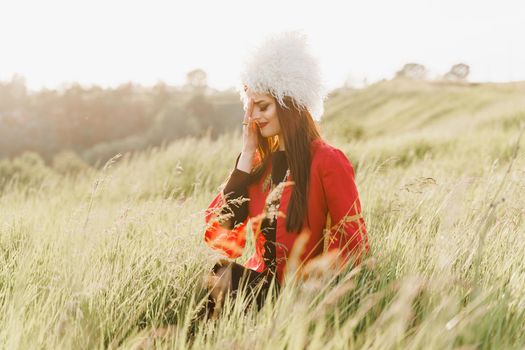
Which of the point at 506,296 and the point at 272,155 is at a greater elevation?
the point at 272,155

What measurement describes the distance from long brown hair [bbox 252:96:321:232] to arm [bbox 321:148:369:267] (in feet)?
0.39

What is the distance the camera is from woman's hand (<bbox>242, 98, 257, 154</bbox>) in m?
3.09

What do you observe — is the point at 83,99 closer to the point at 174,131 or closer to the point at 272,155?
the point at 174,131

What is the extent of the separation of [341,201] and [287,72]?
2.42ft

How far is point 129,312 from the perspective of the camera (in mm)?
2248

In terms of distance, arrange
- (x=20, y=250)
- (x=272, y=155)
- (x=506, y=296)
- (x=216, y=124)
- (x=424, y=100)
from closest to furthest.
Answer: (x=506, y=296)
(x=20, y=250)
(x=272, y=155)
(x=424, y=100)
(x=216, y=124)

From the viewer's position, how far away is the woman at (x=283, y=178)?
270 centimetres

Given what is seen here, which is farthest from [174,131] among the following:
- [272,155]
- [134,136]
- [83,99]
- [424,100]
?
[272,155]

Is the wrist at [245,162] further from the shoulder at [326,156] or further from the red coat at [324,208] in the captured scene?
the shoulder at [326,156]

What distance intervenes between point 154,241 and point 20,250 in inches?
26.1

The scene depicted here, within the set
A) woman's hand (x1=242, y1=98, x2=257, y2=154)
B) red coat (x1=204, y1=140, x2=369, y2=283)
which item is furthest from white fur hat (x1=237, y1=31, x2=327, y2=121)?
red coat (x1=204, y1=140, x2=369, y2=283)

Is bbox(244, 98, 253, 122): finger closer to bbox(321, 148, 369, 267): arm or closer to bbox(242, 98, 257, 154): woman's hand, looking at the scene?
bbox(242, 98, 257, 154): woman's hand

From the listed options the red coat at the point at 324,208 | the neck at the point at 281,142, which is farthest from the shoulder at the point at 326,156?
the neck at the point at 281,142

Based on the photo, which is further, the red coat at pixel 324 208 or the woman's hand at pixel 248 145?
the woman's hand at pixel 248 145
